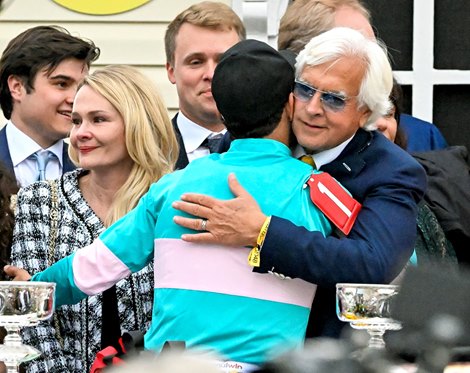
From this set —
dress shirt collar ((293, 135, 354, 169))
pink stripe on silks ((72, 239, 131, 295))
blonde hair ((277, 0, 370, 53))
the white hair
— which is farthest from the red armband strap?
blonde hair ((277, 0, 370, 53))

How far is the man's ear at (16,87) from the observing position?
530 centimetres

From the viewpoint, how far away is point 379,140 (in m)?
3.31

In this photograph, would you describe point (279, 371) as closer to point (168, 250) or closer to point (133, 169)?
point (168, 250)

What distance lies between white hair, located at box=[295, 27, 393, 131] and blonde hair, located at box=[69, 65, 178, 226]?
3.12ft

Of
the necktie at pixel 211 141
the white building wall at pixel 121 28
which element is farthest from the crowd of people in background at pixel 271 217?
the white building wall at pixel 121 28

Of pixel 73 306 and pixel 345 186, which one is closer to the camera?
pixel 345 186

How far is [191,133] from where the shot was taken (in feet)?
16.0

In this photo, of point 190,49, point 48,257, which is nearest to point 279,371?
point 48,257

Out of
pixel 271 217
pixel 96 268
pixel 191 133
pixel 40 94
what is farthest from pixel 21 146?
pixel 271 217

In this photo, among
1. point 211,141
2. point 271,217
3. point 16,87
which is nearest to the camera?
point 271,217

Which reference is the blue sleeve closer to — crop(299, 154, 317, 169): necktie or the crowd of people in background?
the crowd of people in background

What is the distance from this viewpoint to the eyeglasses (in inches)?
126

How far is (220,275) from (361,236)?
0.36m

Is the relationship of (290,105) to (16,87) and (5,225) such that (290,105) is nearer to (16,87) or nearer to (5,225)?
(5,225)
